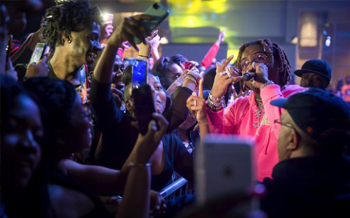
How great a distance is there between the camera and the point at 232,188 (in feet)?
2.47

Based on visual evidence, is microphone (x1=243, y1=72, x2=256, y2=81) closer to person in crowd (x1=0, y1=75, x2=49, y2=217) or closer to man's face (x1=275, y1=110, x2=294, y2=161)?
man's face (x1=275, y1=110, x2=294, y2=161)

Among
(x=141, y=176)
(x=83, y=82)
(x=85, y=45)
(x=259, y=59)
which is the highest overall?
(x=85, y=45)

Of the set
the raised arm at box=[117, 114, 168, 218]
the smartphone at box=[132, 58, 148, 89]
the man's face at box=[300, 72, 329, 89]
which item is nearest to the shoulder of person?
the raised arm at box=[117, 114, 168, 218]

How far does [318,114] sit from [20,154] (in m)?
1.22

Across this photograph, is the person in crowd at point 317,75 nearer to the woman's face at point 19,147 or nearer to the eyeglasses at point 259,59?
the eyeglasses at point 259,59

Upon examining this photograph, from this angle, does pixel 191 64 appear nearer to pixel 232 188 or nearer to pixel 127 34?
pixel 127 34

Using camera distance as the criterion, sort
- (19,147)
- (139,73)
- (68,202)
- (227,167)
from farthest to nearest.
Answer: (139,73), (68,202), (19,147), (227,167)

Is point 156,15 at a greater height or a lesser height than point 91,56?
greater

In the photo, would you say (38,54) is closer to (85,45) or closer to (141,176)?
(85,45)

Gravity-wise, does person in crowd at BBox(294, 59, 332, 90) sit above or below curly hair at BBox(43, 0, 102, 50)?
below

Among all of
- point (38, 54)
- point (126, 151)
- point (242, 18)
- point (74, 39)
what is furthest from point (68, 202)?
point (242, 18)

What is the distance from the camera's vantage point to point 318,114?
60.9 inches

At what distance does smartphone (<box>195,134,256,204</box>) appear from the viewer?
752mm

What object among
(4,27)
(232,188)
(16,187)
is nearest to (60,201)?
(16,187)
